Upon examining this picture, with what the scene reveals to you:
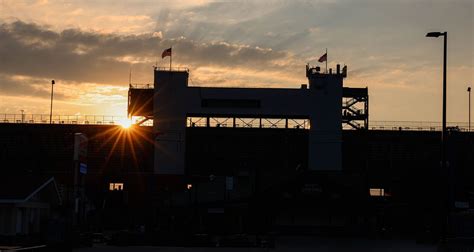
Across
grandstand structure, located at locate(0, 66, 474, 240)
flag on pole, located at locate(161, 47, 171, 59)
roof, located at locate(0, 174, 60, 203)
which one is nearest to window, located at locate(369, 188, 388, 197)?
grandstand structure, located at locate(0, 66, 474, 240)

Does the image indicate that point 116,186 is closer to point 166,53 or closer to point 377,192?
point 166,53

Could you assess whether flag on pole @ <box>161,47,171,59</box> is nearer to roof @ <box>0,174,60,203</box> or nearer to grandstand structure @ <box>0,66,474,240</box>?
grandstand structure @ <box>0,66,474,240</box>

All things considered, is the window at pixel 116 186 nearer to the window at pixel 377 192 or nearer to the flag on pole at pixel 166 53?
the flag on pole at pixel 166 53

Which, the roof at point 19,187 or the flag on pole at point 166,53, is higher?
the flag on pole at point 166,53

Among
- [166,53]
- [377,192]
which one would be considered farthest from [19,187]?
[377,192]

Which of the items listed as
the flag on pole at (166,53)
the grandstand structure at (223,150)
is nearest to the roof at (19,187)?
the grandstand structure at (223,150)

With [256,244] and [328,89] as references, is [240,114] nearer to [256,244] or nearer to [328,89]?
[328,89]

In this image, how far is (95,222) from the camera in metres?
69.9

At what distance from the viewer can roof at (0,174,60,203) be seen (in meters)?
42.8

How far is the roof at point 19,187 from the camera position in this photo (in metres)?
42.8

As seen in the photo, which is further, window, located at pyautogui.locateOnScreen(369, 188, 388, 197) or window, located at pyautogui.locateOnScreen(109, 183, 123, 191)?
window, located at pyautogui.locateOnScreen(369, 188, 388, 197)

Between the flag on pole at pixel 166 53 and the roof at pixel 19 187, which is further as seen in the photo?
the flag on pole at pixel 166 53

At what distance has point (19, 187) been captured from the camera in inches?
1754

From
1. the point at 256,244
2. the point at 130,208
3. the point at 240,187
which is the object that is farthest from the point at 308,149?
the point at 256,244
